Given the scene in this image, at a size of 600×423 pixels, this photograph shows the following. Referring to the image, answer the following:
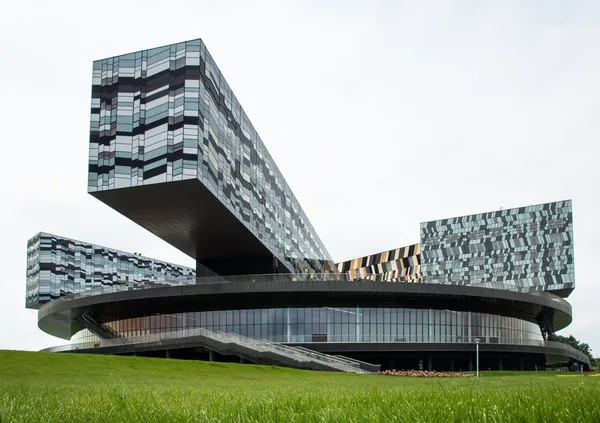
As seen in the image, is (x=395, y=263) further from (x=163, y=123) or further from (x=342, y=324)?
(x=163, y=123)

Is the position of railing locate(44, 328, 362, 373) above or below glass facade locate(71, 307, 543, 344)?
below

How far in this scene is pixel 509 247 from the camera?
137000 mm

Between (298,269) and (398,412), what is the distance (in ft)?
316

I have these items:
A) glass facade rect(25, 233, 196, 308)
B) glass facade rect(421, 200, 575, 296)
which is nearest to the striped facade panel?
glass facade rect(421, 200, 575, 296)

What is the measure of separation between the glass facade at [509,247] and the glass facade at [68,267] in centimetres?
6454

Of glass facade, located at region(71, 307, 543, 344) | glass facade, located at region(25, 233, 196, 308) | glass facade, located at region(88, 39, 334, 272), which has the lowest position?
→ glass facade, located at region(71, 307, 543, 344)

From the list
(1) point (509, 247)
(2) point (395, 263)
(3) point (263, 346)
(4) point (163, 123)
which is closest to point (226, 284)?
(3) point (263, 346)

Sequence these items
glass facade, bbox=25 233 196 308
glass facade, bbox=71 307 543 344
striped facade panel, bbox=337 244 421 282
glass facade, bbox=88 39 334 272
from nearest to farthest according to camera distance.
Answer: glass facade, bbox=88 39 334 272 → glass facade, bbox=71 307 543 344 → glass facade, bbox=25 233 196 308 → striped facade panel, bbox=337 244 421 282

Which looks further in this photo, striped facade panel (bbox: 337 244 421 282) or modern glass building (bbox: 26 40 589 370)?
striped facade panel (bbox: 337 244 421 282)

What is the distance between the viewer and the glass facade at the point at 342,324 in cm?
7112

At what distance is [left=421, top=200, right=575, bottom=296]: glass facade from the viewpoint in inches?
5103

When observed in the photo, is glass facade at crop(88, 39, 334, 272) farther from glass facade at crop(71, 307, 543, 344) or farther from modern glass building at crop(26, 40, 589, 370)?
glass facade at crop(71, 307, 543, 344)

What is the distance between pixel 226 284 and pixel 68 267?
69.1 metres

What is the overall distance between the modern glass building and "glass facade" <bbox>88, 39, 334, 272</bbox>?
0.40 feet
